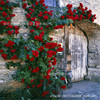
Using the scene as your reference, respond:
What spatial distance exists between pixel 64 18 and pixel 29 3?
3.34ft

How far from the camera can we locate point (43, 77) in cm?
233

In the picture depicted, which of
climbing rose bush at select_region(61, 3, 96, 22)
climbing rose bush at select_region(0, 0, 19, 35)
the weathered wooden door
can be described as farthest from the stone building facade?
climbing rose bush at select_region(61, 3, 96, 22)

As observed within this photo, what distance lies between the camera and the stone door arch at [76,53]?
11.0ft

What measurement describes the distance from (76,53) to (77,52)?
6 centimetres

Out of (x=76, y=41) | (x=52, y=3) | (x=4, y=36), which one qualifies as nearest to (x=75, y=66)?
(x=76, y=41)

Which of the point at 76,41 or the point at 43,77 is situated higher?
the point at 76,41

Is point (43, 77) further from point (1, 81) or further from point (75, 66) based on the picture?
point (75, 66)

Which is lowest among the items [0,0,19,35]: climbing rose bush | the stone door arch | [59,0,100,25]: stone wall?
the stone door arch

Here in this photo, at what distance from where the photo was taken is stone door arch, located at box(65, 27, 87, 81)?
11.0ft

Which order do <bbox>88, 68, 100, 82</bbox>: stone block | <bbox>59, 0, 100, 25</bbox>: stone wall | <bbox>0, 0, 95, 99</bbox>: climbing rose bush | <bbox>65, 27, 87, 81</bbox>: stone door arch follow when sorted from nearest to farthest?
<bbox>0, 0, 95, 99</bbox>: climbing rose bush < <bbox>59, 0, 100, 25</bbox>: stone wall < <bbox>65, 27, 87, 81</bbox>: stone door arch < <bbox>88, 68, 100, 82</bbox>: stone block

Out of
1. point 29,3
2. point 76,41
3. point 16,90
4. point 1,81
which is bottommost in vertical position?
point 16,90

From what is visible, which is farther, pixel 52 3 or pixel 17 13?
pixel 52 3

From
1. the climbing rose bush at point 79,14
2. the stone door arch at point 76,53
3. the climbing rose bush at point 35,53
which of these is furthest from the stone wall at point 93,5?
the climbing rose bush at point 35,53

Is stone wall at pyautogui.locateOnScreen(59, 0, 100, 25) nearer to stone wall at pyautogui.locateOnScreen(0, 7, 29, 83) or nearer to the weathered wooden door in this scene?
the weathered wooden door
